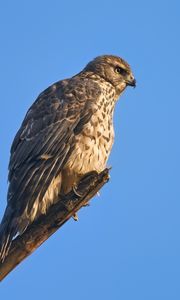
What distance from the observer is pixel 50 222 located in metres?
6.41

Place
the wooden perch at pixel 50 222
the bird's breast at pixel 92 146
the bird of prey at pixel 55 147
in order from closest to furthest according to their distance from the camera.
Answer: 1. the wooden perch at pixel 50 222
2. the bird of prey at pixel 55 147
3. the bird's breast at pixel 92 146

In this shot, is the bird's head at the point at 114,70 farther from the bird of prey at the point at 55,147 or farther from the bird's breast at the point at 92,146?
the bird's breast at the point at 92,146

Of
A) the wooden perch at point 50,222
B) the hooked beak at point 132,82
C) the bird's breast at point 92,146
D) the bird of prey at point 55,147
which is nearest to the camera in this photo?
the wooden perch at point 50,222

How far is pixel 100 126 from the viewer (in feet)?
25.0

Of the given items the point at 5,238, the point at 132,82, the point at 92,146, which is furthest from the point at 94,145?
the point at 132,82

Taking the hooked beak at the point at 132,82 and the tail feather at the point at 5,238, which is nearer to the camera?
the tail feather at the point at 5,238

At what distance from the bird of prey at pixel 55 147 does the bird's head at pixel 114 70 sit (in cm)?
40

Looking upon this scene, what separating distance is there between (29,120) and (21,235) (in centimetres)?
186

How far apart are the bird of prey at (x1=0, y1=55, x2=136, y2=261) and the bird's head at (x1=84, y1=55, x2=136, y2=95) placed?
0.40 m

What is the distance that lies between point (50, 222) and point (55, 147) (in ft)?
3.73

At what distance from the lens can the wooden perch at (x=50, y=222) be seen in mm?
6188

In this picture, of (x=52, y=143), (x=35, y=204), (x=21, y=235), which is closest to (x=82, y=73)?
(x=52, y=143)

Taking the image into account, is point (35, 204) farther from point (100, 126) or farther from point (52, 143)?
point (100, 126)

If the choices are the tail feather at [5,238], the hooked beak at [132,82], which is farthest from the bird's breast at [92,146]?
the hooked beak at [132,82]
